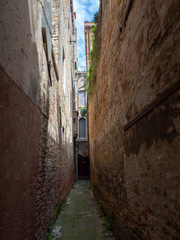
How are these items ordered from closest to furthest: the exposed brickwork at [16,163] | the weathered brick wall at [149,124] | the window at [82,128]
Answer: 1. the weathered brick wall at [149,124]
2. the exposed brickwork at [16,163]
3. the window at [82,128]

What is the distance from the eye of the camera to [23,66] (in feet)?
7.57

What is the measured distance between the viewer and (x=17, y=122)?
2.09 meters

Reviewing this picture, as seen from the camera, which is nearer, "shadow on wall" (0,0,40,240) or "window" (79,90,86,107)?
"shadow on wall" (0,0,40,240)

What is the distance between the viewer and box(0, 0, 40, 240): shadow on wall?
1751 millimetres

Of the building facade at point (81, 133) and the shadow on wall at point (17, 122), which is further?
the building facade at point (81, 133)

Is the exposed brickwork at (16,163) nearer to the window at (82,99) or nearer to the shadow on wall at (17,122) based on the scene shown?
the shadow on wall at (17,122)

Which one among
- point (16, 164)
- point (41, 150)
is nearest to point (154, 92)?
point (16, 164)

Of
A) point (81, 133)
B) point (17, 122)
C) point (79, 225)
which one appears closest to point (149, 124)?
point (17, 122)

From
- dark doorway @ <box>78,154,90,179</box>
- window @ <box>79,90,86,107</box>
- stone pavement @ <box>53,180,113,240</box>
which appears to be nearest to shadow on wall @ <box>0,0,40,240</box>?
stone pavement @ <box>53,180,113,240</box>

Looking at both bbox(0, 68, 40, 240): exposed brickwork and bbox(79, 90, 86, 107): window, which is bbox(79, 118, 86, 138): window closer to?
bbox(79, 90, 86, 107): window

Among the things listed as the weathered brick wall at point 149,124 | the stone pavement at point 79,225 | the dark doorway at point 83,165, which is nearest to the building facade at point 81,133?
the dark doorway at point 83,165

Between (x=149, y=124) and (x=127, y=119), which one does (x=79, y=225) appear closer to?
(x=127, y=119)

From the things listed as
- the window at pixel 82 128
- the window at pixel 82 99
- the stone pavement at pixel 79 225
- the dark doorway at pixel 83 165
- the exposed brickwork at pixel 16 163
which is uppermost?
the window at pixel 82 99

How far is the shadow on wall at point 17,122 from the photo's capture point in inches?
68.9
